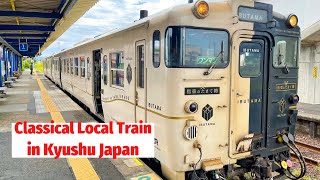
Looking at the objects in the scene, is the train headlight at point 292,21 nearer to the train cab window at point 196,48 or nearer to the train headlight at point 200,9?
the train cab window at point 196,48

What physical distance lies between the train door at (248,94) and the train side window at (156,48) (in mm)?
1042

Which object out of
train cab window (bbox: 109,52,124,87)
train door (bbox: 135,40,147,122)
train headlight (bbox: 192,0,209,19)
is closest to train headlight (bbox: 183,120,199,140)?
train door (bbox: 135,40,147,122)

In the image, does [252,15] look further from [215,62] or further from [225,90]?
[225,90]

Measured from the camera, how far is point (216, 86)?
3.80 metres

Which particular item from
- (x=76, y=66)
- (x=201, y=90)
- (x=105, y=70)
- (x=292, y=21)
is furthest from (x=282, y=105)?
(x=76, y=66)

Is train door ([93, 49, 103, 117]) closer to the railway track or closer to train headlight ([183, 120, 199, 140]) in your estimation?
train headlight ([183, 120, 199, 140])

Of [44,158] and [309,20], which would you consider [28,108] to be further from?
[309,20]

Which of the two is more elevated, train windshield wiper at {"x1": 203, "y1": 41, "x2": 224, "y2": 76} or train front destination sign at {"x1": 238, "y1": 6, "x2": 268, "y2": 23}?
train front destination sign at {"x1": 238, "y1": 6, "x2": 268, "y2": 23}

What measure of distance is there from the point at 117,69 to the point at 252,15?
291 centimetres

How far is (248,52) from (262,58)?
30 centimetres

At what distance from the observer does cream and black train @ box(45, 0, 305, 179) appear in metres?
3.58

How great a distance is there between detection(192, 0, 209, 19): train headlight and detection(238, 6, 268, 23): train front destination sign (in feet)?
1.92

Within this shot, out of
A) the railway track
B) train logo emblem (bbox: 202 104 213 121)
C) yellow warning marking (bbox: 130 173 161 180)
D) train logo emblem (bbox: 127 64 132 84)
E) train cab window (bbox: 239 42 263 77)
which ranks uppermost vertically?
train cab window (bbox: 239 42 263 77)

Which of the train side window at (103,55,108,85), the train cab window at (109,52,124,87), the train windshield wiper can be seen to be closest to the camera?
the train windshield wiper
